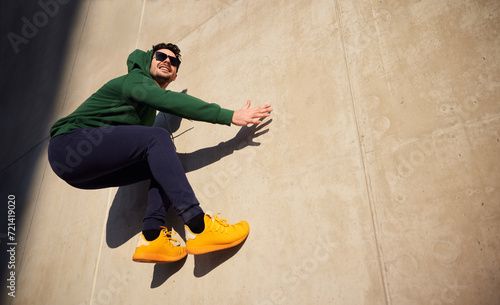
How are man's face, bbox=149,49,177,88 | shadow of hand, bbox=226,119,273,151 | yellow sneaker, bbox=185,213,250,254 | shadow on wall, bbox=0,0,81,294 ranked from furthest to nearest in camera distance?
1. shadow on wall, bbox=0,0,81,294
2. man's face, bbox=149,49,177,88
3. shadow of hand, bbox=226,119,273,151
4. yellow sneaker, bbox=185,213,250,254

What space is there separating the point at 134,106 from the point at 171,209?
25.8 inches

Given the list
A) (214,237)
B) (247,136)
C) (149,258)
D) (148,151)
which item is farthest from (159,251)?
(247,136)

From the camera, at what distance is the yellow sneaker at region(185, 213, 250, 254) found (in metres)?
1.42

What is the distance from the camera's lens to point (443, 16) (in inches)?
54.2

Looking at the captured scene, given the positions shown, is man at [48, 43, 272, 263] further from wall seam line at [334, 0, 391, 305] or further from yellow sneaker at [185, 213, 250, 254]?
wall seam line at [334, 0, 391, 305]

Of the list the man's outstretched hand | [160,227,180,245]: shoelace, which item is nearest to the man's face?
the man's outstretched hand

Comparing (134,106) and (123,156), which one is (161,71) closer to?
(134,106)

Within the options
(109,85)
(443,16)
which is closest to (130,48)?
(109,85)

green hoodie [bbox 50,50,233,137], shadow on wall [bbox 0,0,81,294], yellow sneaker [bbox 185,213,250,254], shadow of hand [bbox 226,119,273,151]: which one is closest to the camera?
yellow sneaker [bbox 185,213,250,254]

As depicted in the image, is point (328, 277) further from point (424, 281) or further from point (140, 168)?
point (140, 168)

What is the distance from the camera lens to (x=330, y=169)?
1.41 m

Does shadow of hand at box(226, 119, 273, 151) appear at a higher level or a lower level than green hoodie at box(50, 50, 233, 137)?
lower

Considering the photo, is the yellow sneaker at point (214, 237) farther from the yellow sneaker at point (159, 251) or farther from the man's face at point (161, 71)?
the man's face at point (161, 71)

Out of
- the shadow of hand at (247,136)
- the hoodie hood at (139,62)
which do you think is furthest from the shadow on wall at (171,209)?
the hoodie hood at (139,62)
